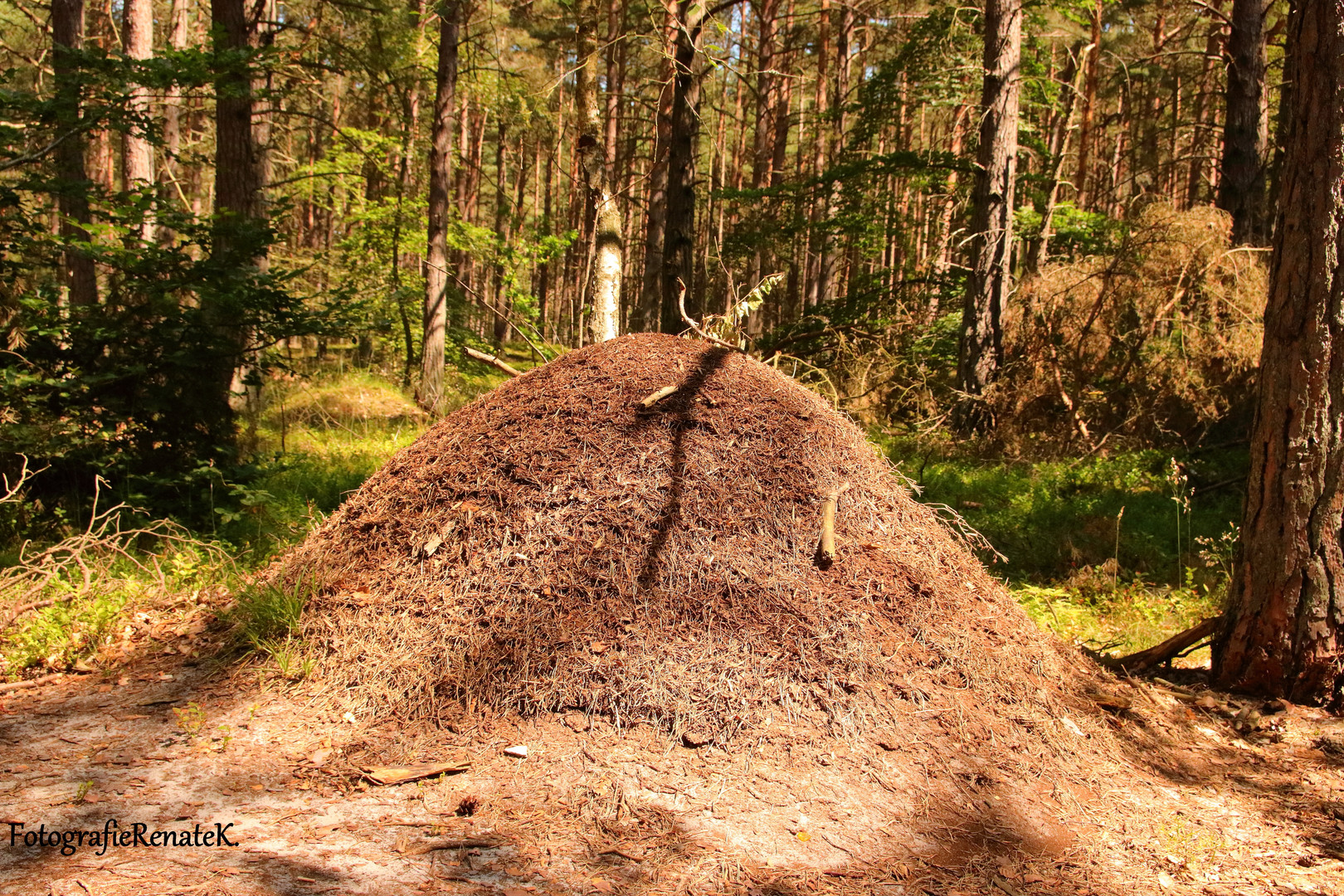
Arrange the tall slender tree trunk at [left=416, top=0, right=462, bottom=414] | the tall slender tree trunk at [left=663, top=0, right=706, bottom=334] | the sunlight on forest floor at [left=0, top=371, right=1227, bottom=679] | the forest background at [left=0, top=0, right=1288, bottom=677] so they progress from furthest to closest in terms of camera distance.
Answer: the tall slender tree trunk at [left=416, top=0, right=462, bottom=414] < the tall slender tree trunk at [left=663, top=0, right=706, bottom=334] < the forest background at [left=0, top=0, right=1288, bottom=677] < the sunlight on forest floor at [left=0, top=371, right=1227, bottom=679]

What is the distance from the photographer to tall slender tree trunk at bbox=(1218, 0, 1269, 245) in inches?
356

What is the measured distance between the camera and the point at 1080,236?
1148 cm

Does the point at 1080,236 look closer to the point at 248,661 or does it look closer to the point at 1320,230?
the point at 1320,230

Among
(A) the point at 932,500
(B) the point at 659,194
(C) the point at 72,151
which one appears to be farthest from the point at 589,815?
(B) the point at 659,194

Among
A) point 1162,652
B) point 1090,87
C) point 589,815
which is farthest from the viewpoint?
point 1090,87

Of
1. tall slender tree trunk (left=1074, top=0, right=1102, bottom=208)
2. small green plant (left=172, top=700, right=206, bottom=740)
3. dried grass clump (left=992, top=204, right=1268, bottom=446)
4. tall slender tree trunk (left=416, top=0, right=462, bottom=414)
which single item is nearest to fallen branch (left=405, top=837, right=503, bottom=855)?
small green plant (left=172, top=700, right=206, bottom=740)

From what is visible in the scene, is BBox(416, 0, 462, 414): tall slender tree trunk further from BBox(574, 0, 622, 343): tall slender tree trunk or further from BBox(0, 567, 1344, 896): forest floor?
BBox(0, 567, 1344, 896): forest floor

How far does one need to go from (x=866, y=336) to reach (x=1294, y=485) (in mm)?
5945

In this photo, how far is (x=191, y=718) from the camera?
3412 mm

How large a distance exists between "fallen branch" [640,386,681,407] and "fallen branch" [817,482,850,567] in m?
1.01

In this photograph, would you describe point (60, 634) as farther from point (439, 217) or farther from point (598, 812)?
point (439, 217)

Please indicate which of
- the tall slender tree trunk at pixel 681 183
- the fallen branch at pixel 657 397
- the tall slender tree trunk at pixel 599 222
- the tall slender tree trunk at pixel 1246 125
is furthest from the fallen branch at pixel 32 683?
the tall slender tree trunk at pixel 1246 125

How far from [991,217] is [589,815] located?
8.36m

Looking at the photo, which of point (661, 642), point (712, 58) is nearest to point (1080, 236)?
point (712, 58)
